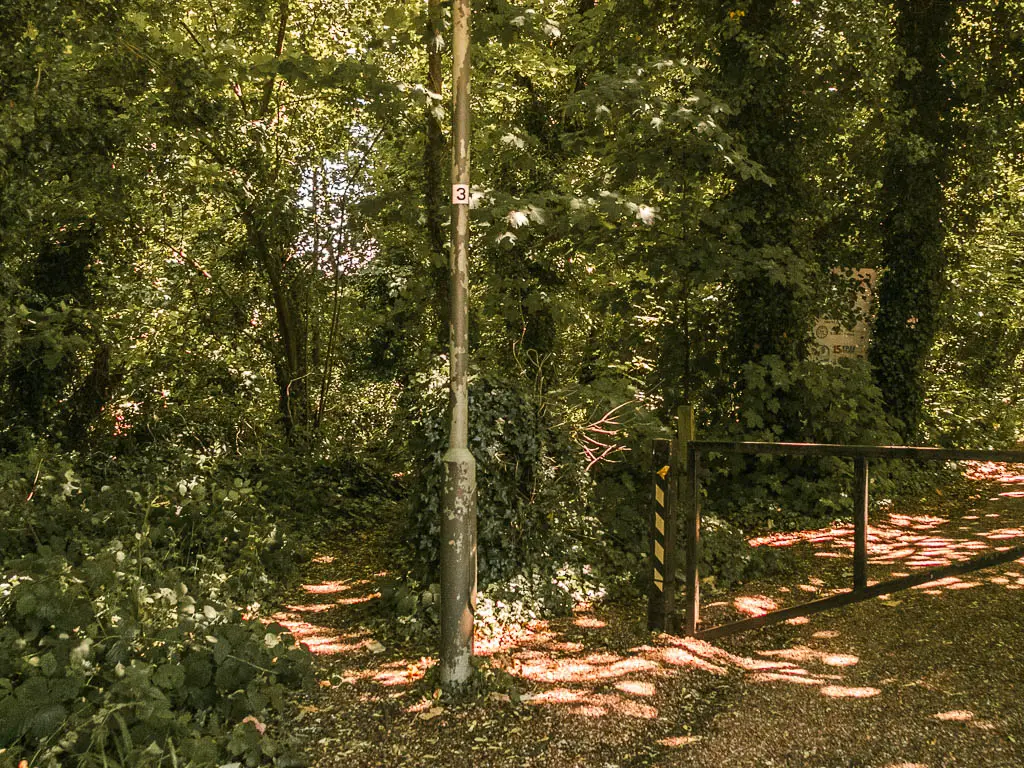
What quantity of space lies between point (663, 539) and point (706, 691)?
1.10m

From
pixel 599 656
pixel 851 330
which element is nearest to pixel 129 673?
pixel 599 656

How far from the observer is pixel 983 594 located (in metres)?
6.73

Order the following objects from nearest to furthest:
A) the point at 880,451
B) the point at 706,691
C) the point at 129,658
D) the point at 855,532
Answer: the point at 129,658 < the point at 706,691 < the point at 880,451 < the point at 855,532

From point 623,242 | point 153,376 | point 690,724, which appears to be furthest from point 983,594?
point 153,376

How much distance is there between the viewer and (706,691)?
4.97 meters

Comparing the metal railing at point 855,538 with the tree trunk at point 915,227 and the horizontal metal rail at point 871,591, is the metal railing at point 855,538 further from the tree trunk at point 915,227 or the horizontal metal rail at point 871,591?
Answer: the tree trunk at point 915,227

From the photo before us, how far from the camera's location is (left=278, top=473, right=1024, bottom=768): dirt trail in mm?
4211

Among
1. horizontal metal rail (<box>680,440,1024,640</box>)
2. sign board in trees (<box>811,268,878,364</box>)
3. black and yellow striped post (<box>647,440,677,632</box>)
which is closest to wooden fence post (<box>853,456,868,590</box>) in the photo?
horizontal metal rail (<box>680,440,1024,640</box>)

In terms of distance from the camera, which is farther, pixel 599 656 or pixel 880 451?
pixel 599 656

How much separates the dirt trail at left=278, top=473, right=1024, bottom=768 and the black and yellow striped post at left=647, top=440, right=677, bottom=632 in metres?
0.18

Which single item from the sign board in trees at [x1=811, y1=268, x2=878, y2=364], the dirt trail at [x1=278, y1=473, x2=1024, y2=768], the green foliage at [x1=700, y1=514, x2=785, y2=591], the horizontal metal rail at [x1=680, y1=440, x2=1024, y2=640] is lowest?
the dirt trail at [x1=278, y1=473, x2=1024, y2=768]

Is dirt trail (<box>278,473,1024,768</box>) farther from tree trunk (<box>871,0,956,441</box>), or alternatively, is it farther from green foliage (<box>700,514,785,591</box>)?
tree trunk (<box>871,0,956,441</box>)

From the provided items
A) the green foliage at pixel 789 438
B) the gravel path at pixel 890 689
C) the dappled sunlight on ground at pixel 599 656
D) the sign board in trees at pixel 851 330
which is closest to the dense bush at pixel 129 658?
the dappled sunlight on ground at pixel 599 656

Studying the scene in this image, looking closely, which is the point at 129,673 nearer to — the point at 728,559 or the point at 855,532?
the point at 855,532
